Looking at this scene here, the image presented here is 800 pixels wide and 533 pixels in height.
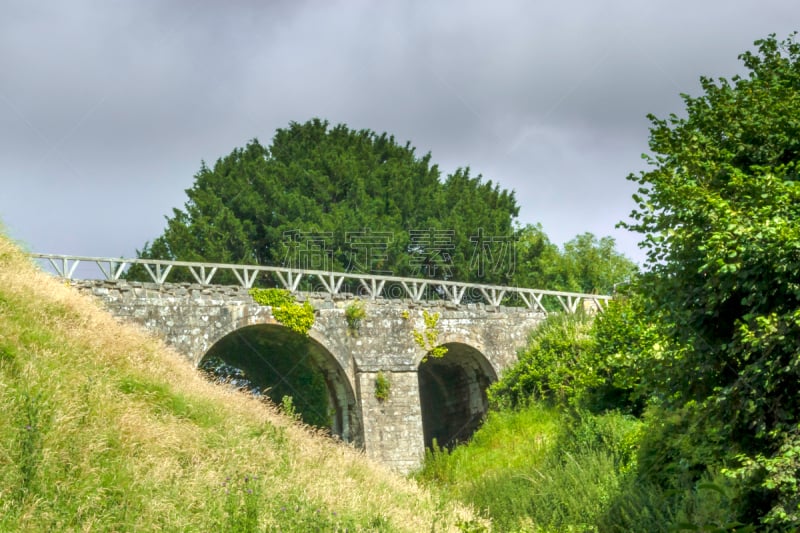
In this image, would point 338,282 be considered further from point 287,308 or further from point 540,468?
point 540,468

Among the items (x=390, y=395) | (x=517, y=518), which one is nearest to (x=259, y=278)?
(x=390, y=395)

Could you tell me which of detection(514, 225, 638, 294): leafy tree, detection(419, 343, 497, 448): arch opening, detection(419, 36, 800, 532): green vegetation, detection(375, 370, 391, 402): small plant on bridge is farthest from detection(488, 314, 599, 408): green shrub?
detection(514, 225, 638, 294): leafy tree

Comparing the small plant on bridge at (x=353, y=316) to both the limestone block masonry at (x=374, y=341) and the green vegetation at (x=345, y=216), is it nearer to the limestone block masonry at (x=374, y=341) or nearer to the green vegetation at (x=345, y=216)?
the limestone block masonry at (x=374, y=341)

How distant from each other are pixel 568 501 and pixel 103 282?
1040 centimetres

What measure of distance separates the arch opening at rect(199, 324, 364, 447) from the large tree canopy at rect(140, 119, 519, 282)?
4.33m

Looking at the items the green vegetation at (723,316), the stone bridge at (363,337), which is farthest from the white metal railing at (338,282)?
the green vegetation at (723,316)

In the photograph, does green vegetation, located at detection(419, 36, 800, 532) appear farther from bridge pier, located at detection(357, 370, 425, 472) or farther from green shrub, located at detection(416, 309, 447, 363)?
green shrub, located at detection(416, 309, 447, 363)

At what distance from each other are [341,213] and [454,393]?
8.63 m

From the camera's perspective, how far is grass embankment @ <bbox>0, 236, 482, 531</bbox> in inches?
283

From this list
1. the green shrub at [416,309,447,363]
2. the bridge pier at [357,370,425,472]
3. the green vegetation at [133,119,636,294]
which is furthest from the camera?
the green vegetation at [133,119,636,294]

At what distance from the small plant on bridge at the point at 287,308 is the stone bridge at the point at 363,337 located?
14 centimetres

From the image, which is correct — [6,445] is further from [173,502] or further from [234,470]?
[234,470]

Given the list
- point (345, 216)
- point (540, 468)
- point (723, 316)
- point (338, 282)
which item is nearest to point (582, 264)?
point (345, 216)

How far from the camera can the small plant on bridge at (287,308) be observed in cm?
1917
